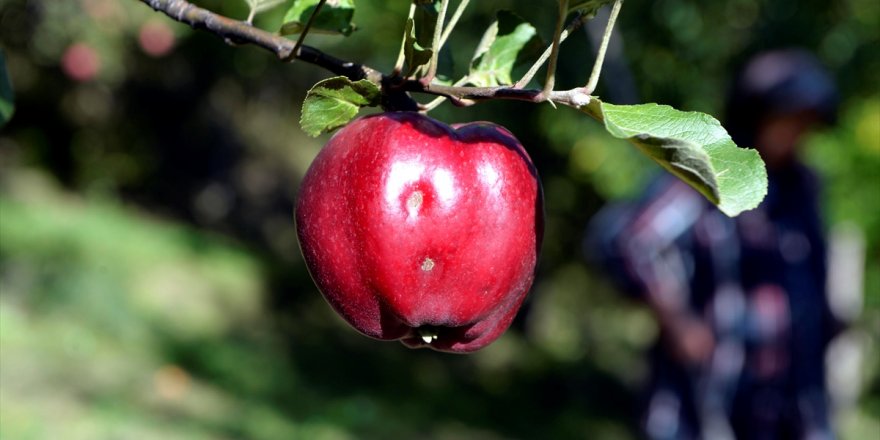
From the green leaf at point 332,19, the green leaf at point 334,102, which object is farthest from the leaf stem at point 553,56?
the green leaf at point 332,19

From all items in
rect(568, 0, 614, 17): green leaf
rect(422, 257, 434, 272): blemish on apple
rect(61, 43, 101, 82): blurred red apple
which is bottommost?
rect(61, 43, 101, 82): blurred red apple

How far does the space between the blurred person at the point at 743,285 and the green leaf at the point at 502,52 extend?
127cm

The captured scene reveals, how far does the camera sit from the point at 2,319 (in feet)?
13.0

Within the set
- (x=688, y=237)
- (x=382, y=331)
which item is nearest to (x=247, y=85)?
(x=688, y=237)

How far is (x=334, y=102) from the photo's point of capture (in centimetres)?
65

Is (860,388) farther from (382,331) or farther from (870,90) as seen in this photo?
(382,331)

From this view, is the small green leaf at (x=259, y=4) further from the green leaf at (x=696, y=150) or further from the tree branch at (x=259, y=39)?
the green leaf at (x=696, y=150)

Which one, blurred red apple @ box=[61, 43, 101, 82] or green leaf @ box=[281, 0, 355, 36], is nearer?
green leaf @ box=[281, 0, 355, 36]

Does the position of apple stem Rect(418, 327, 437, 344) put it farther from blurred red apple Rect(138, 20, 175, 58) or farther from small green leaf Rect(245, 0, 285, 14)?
blurred red apple Rect(138, 20, 175, 58)

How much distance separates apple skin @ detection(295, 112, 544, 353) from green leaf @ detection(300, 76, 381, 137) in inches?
0.5

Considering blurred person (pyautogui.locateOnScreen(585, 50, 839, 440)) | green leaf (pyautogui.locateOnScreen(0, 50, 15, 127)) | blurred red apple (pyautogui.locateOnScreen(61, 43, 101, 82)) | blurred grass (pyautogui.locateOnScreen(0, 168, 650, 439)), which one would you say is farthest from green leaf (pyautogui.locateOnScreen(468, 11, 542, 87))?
blurred red apple (pyautogui.locateOnScreen(61, 43, 101, 82))

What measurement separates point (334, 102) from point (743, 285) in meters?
1.52

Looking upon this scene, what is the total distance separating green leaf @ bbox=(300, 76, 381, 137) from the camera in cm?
62

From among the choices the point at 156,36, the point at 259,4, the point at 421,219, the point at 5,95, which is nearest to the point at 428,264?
the point at 421,219
